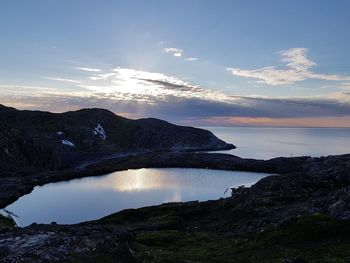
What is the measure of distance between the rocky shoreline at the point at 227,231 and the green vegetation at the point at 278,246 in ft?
0.33

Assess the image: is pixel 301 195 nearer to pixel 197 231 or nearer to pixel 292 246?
pixel 197 231

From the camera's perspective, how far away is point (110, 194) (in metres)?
146

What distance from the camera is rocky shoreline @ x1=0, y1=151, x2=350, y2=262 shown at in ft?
101

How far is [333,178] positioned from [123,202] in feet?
240

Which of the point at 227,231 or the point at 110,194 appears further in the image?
the point at 110,194

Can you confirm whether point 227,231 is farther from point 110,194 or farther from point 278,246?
point 110,194

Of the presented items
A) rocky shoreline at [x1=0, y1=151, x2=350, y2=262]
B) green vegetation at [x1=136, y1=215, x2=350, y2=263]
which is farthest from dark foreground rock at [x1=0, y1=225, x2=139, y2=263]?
green vegetation at [x1=136, y1=215, x2=350, y2=263]

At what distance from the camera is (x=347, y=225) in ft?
141

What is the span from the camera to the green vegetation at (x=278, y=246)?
36.9 m

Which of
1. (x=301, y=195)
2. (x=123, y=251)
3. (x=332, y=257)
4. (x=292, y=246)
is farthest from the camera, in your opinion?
(x=301, y=195)

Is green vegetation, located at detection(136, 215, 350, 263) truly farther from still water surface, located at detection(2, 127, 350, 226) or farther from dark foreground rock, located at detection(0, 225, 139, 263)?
still water surface, located at detection(2, 127, 350, 226)

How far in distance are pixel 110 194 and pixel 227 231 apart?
88.3 meters

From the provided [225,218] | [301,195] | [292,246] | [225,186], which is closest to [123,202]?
[225,186]

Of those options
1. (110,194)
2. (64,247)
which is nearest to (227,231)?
(64,247)
